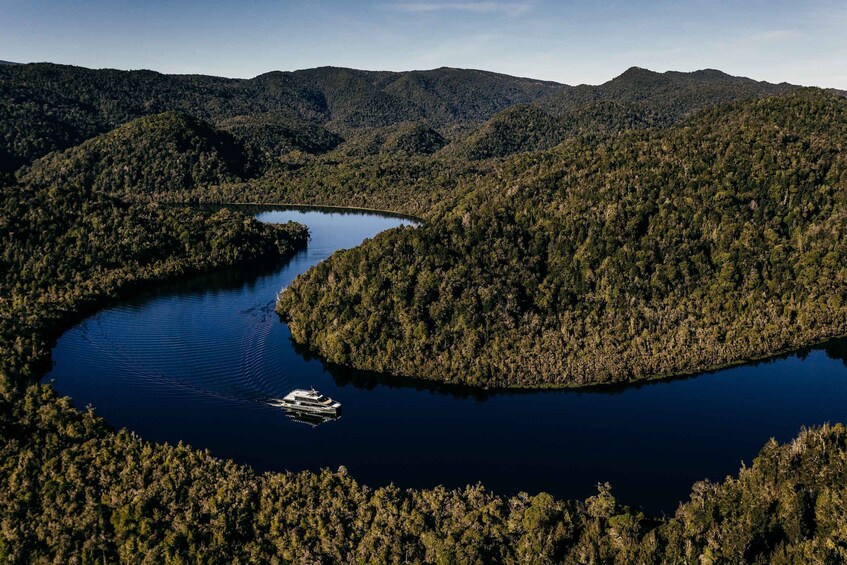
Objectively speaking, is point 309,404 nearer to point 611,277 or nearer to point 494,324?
point 494,324

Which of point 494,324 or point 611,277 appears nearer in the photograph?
A: point 494,324

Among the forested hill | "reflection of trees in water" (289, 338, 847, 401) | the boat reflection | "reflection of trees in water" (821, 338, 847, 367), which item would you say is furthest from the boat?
"reflection of trees in water" (821, 338, 847, 367)

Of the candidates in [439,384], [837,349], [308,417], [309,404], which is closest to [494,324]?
[439,384]

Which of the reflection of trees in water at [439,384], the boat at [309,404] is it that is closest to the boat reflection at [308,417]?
the boat at [309,404]

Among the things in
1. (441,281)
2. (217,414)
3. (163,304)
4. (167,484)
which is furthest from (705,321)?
(163,304)

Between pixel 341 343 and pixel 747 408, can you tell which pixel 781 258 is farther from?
pixel 341 343

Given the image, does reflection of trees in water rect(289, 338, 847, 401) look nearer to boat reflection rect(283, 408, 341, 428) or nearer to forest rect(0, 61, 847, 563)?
forest rect(0, 61, 847, 563)

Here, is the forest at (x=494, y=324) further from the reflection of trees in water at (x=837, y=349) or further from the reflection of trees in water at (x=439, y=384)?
the reflection of trees in water at (x=837, y=349)
